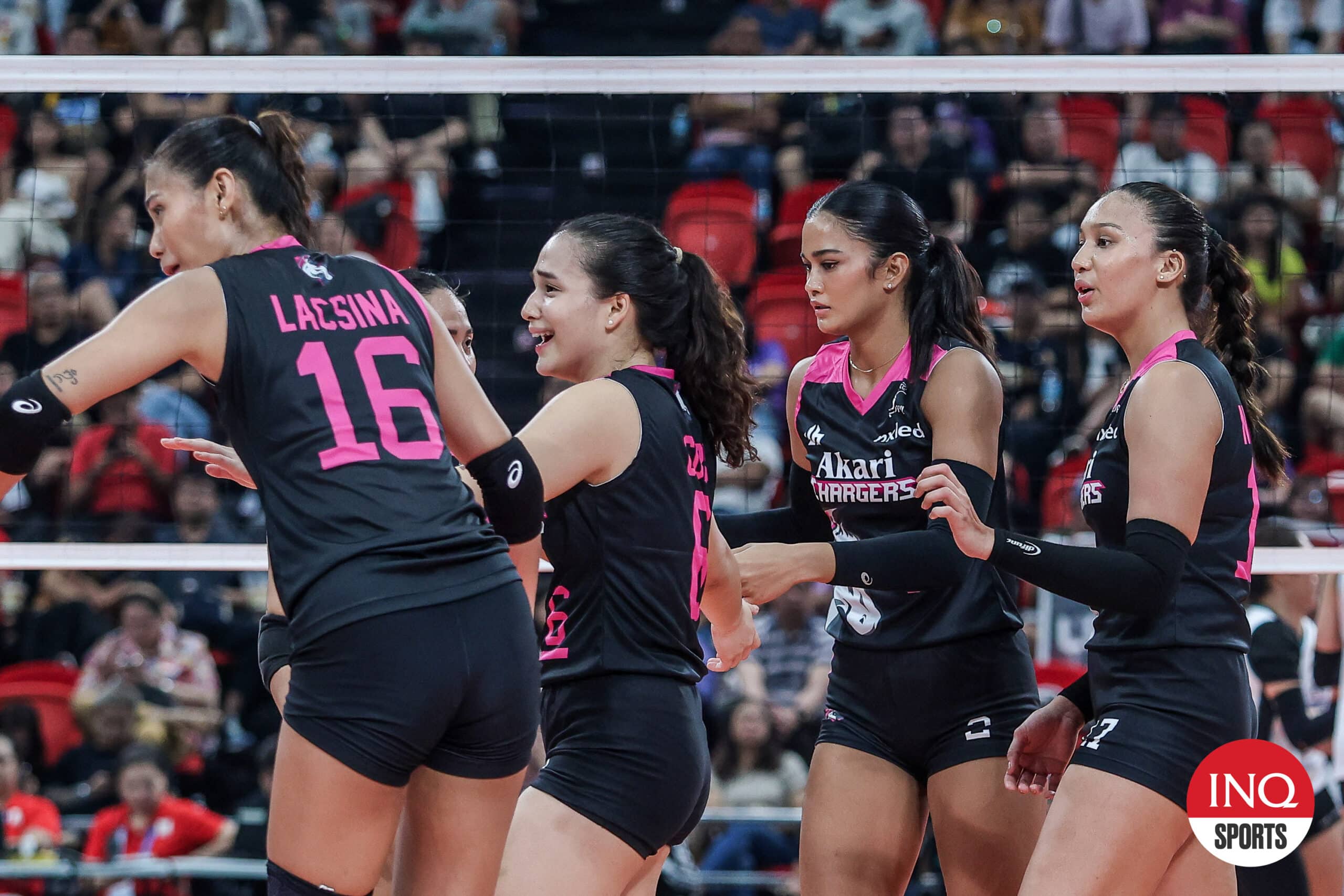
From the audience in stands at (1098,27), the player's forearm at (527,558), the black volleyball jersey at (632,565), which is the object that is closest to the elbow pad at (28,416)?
the player's forearm at (527,558)

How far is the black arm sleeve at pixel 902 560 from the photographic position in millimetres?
3443

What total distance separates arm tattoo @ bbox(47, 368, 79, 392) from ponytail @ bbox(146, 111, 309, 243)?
0.49 meters

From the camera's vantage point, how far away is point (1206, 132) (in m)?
10.2

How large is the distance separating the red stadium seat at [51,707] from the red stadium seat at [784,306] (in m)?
4.40

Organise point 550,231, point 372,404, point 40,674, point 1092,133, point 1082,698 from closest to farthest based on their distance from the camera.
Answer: point 372,404, point 1082,698, point 40,674, point 550,231, point 1092,133

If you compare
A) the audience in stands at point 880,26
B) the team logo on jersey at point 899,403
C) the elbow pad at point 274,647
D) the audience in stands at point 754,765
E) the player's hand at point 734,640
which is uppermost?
the audience in stands at point 880,26

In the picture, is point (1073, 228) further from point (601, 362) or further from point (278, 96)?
point (601, 362)

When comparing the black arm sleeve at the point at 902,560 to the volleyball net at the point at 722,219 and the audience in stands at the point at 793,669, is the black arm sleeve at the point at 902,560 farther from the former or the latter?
the audience in stands at the point at 793,669

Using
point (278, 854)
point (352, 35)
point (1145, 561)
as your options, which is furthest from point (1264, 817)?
point (352, 35)

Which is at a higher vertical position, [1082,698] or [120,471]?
[1082,698]

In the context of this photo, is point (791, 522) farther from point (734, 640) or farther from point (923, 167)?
point (923, 167)

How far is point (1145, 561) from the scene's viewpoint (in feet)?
10.6

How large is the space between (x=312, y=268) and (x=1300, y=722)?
4916mm

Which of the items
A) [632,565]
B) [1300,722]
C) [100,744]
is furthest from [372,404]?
[100,744]
